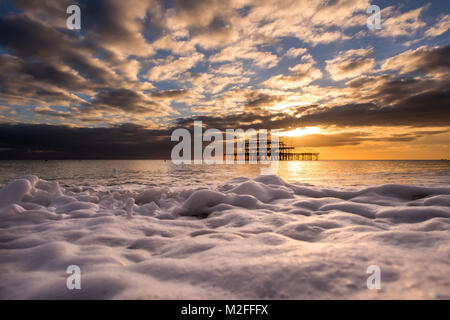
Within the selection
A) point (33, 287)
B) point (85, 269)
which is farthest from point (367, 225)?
point (33, 287)

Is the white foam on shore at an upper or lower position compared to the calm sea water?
lower

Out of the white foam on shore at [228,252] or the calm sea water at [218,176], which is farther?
the calm sea water at [218,176]

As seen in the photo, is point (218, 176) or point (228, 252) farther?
point (218, 176)

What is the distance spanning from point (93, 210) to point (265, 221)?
4240 mm

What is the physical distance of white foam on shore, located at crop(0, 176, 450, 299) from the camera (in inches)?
71.2

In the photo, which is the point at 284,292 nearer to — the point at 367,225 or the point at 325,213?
the point at 367,225

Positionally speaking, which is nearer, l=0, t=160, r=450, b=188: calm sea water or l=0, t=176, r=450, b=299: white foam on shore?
l=0, t=176, r=450, b=299: white foam on shore

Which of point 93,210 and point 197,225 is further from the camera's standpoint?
point 93,210

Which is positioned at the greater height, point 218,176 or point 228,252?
point 218,176

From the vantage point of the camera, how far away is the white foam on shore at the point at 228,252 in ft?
5.94

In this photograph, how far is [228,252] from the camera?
2.54 m

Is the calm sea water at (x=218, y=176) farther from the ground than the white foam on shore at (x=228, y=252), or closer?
farther from the ground
